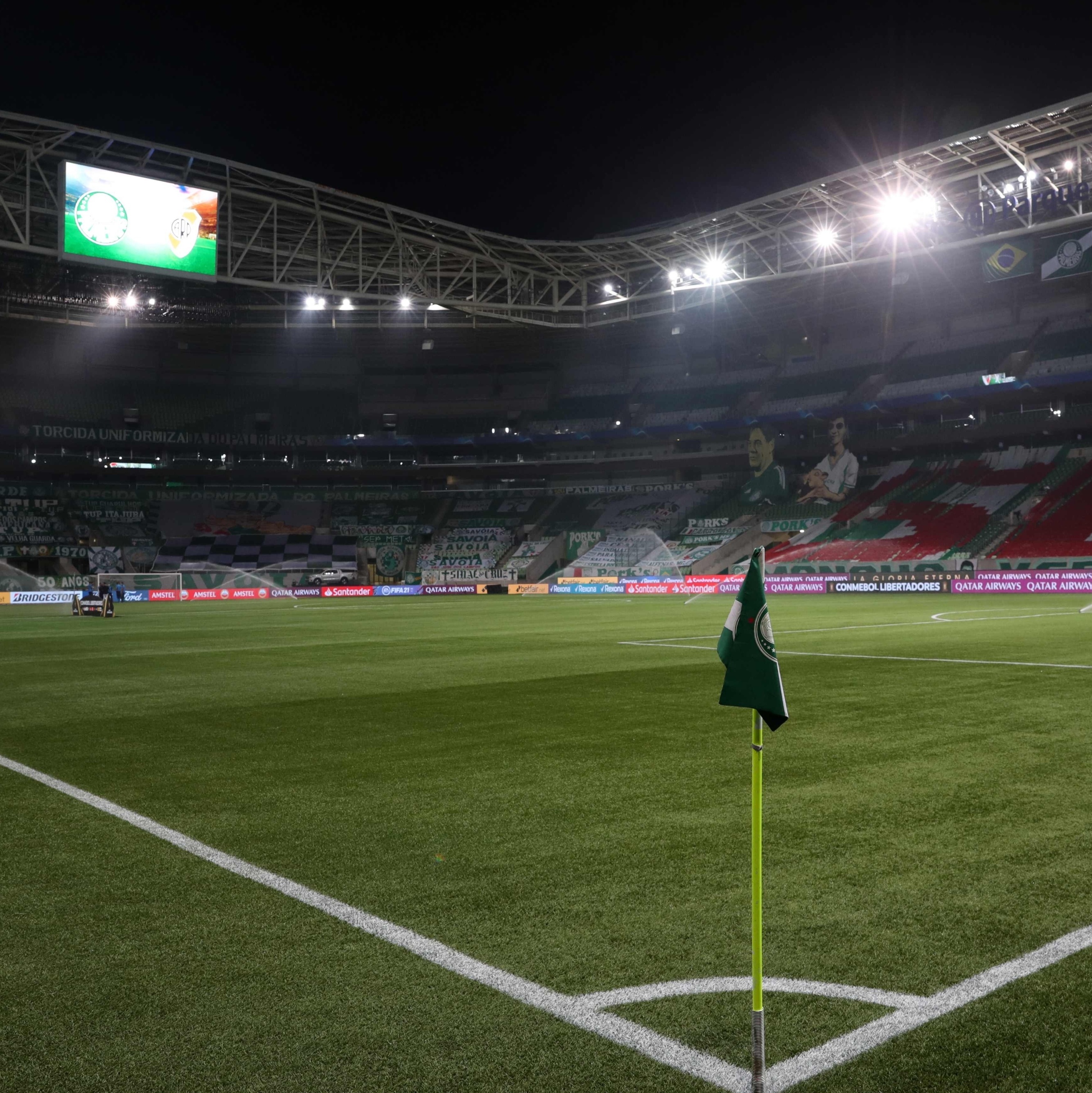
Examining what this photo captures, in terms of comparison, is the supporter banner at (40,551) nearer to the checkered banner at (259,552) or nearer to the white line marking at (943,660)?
the checkered banner at (259,552)

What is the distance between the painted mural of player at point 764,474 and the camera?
61281 mm

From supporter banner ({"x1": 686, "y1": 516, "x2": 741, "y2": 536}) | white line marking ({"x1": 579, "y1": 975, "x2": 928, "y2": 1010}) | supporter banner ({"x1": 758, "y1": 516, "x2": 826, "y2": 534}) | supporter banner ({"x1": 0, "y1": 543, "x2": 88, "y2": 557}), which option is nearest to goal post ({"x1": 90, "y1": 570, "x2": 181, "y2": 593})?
supporter banner ({"x1": 0, "y1": 543, "x2": 88, "y2": 557})

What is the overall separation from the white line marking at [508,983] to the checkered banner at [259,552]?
200 feet

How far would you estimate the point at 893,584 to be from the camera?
132ft

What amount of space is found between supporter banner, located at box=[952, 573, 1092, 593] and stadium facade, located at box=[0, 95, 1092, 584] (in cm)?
216

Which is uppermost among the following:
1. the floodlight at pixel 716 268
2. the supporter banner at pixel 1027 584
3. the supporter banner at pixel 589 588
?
the floodlight at pixel 716 268

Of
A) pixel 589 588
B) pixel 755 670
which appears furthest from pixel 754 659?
pixel 589 588

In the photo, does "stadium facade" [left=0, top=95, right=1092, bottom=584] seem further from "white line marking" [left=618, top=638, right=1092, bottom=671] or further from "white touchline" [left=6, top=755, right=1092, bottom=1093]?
"white touchline" [left=6, top=755, right=1092, bottom=1093]

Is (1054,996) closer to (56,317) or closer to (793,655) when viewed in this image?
(793,655)

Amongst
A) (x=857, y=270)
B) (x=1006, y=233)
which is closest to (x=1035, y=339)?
(x=857, y=270)

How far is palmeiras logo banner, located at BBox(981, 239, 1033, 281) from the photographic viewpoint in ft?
121

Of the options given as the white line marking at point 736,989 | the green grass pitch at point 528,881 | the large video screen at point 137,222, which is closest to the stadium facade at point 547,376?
the large video screen at point 137,222

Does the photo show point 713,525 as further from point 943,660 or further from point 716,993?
point 716,993

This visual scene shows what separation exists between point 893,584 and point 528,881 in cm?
3857
